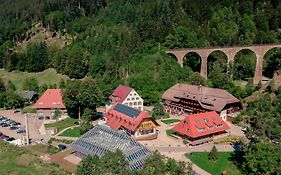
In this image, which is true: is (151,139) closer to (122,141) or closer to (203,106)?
(122,141)

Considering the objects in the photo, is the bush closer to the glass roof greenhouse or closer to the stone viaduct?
the glass roof greenhouse

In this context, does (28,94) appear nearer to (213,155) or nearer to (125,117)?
(125,117)

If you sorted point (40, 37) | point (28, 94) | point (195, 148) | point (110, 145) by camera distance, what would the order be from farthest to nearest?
point (40, 37), point (28, 94), point (195, 148), point (110, 145)

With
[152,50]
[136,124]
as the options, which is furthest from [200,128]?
[152,50]

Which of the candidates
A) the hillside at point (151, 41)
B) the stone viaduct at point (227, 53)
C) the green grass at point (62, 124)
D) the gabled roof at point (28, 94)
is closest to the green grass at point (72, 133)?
the green grass at point (62, 124)

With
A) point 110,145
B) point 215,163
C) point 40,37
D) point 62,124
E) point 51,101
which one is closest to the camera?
point 110,145

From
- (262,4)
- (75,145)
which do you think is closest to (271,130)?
(75,145)

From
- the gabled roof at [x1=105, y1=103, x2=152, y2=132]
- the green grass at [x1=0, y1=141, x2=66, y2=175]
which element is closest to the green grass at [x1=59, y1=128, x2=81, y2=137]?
the gabled roof at [x1=105, y1=103, x2=152, y2=132]
